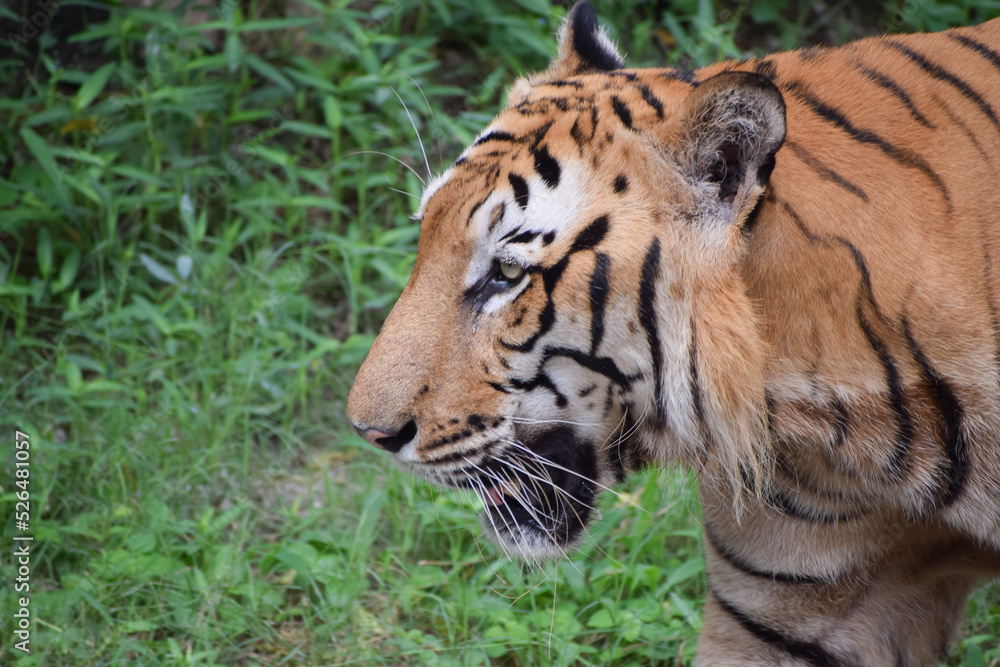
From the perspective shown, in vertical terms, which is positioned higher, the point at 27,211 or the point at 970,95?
the point at 970,95

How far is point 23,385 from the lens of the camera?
315 centimetres

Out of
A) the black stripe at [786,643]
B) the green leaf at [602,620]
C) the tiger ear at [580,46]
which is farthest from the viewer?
the green leaf at [602,620]

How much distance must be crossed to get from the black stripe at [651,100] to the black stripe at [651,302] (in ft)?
0.90

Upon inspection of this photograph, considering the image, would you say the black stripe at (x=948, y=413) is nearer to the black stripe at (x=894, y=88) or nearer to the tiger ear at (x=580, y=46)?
the black stripe at (x=894, y=88)

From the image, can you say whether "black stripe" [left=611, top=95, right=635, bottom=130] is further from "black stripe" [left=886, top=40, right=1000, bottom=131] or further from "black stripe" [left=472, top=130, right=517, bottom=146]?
"black stripe" [left=886, top=40, right=1000, bottom=131]

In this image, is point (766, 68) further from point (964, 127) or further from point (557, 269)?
point (557, 269)

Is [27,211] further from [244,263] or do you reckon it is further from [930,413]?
[930,413]

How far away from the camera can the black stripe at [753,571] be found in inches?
73.7

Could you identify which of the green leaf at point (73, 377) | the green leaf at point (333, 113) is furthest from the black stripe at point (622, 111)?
the green leaf at point (333, 113)

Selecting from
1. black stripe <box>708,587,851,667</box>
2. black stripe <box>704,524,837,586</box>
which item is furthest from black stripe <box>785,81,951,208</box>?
black stripe <box>708,587,851,667</box>

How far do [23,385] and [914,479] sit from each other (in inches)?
107

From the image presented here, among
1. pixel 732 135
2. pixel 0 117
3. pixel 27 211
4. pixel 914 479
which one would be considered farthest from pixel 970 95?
pixel 0 117

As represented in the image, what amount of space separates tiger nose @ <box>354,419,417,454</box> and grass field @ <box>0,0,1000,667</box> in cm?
48

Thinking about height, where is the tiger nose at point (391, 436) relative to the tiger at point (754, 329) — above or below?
below
